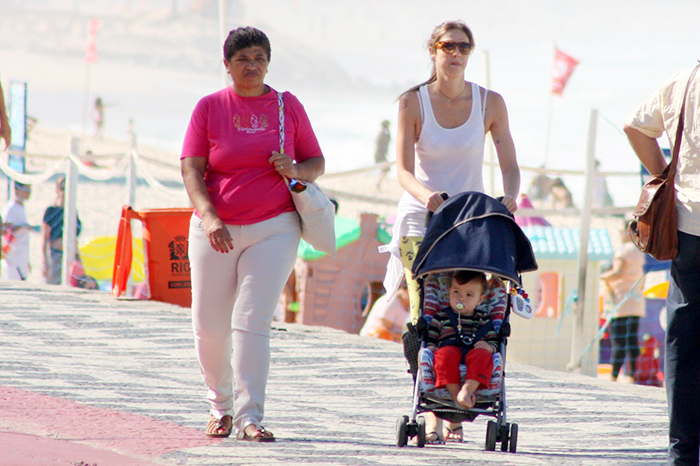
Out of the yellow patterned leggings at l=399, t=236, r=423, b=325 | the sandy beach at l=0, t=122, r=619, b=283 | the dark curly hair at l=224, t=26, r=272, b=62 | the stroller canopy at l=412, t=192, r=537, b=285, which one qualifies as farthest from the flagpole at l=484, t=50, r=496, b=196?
the dark curly hair at l=224, t=26, r=272, b=62

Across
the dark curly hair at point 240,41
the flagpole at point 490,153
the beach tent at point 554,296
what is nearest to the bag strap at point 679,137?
the dark curly hair at point 240,41

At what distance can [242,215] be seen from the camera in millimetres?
4152

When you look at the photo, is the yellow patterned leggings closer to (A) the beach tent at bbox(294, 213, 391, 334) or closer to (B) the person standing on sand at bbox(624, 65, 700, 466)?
(B) the person standing on sand at bbox(624, 65, 700, 466)

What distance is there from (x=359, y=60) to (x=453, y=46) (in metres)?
105

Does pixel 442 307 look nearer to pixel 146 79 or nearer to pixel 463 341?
pixel 463 341

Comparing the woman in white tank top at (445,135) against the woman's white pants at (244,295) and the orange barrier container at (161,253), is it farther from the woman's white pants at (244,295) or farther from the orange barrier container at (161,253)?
the orange barrier container at (161,253)

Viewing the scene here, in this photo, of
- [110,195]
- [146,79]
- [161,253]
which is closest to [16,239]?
[161,253]

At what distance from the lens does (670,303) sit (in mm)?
3641

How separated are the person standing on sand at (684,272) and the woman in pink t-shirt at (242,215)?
4.94 feet

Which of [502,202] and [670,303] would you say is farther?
[502,202]

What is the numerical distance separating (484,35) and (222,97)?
8990 centimetres

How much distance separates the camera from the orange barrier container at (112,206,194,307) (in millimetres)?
9125

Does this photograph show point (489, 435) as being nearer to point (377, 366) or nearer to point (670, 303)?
point (670, 303)

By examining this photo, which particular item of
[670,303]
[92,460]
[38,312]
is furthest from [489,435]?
[38,312]
